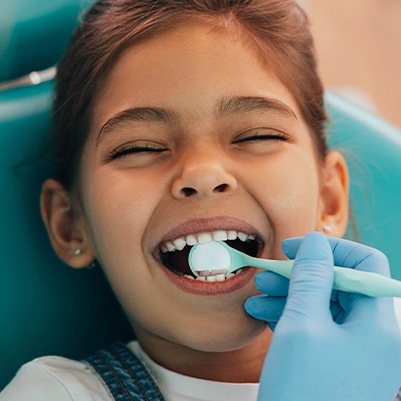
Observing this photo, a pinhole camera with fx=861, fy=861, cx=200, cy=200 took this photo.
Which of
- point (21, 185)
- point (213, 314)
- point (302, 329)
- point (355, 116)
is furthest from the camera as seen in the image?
point (355, 116)

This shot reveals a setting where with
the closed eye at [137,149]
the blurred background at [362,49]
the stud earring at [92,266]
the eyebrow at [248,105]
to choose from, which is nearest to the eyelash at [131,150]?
the closed eye at [137,149]

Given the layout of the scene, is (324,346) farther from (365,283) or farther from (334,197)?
(334,197)

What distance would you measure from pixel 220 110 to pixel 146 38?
159mm

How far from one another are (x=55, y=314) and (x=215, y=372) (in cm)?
29

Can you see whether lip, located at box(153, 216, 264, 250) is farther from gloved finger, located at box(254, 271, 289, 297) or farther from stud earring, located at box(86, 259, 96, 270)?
stud earring, located at box(86, 259, 96, 270)

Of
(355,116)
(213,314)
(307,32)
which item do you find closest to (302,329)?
(213,314)

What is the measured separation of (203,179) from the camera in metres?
1.07

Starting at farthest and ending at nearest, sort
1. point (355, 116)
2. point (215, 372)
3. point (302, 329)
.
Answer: point (355, 116)
point (215, 372)
point (302, 329)

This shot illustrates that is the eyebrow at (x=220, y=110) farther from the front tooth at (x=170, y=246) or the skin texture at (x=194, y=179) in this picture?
the front tooth at (x=170, y=246)

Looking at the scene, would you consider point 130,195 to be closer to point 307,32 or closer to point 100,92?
point 100,92

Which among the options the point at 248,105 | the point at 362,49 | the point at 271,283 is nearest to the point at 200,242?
the point at 271,283

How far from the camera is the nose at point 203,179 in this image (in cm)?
107

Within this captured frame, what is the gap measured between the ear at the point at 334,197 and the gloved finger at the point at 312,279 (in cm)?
32

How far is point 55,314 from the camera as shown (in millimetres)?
1366
